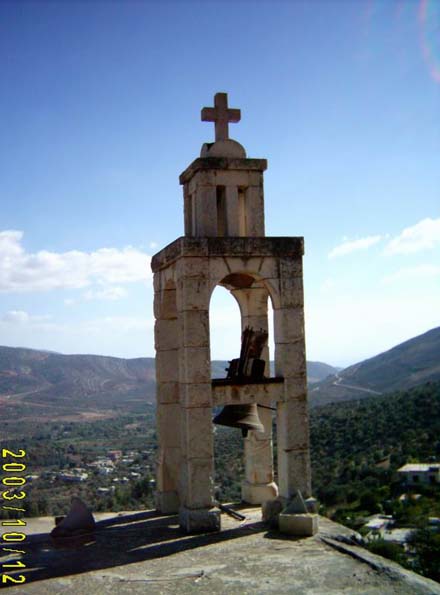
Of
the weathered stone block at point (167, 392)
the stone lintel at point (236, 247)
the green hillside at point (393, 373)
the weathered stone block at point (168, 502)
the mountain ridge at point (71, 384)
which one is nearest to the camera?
the stone lintel at point (236, 247)

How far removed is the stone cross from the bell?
4829 millimetres

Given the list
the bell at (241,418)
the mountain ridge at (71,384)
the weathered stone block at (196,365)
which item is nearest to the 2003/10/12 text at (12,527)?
the weathered stone block at (196,365)

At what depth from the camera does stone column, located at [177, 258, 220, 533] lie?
10852 millimetres

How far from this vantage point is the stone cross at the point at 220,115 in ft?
40.2

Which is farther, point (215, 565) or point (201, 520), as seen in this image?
point (201, 520)

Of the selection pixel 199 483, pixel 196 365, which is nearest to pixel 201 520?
pixel 199 483

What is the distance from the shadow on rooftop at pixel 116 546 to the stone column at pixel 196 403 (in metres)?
0.37

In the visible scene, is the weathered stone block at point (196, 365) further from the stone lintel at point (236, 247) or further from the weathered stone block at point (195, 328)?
the stone lintel at point (236, 247)

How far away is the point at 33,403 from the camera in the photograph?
105 m

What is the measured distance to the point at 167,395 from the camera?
1295 cm

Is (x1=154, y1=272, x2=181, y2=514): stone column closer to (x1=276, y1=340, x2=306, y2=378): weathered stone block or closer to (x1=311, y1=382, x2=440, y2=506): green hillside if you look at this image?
(x1=276, y1=340, x2=306, y2=378): weathered stone block

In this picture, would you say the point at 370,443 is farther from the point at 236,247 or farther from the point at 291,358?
the point at 236,247

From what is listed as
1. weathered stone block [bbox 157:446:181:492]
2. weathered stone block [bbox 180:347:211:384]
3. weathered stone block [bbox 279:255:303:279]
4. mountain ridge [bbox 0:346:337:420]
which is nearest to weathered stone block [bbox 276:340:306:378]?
weathered stone block [bbox 279:255:303:279]

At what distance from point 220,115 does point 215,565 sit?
7609 mm
